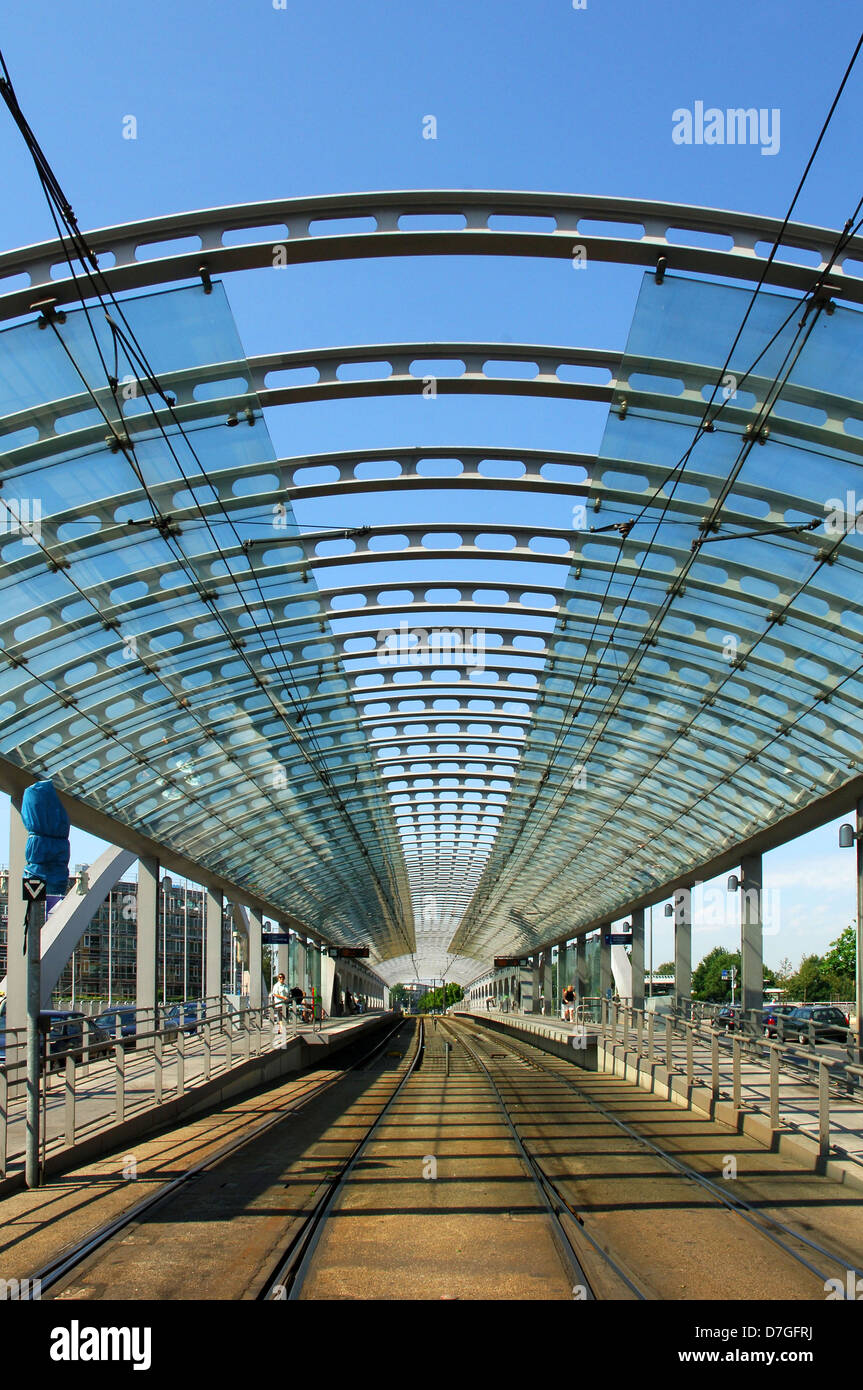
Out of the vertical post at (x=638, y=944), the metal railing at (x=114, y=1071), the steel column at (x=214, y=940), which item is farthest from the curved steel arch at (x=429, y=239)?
the vertical post at (x=638, y=944)

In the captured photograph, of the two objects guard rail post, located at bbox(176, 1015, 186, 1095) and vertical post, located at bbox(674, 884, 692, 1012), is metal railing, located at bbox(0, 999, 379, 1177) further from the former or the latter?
vertical post, located at bbox(674, 884, 692, 1012)

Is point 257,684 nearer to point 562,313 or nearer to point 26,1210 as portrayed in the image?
point 562,313

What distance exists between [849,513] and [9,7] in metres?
10.5

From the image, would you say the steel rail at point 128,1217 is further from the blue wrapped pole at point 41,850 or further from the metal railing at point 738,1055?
the metal railing at point 738,1055

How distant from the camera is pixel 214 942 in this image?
111 ft

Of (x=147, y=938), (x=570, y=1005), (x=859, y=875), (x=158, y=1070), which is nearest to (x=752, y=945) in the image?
(x=859, y=875)

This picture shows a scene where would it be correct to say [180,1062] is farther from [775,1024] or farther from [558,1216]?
[775,1024]

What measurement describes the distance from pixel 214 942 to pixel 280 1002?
2.93m

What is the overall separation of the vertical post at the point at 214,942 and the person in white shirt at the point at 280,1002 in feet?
5.42

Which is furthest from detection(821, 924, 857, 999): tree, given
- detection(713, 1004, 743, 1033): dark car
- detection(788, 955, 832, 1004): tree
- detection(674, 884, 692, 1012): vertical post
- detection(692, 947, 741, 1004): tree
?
detection(713, 1004, 743, 1033): dark car

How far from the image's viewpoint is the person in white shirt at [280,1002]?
2894 cm

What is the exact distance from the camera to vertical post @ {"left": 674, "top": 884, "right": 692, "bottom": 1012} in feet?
106

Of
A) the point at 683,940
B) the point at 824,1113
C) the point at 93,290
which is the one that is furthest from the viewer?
the point at 683,940
